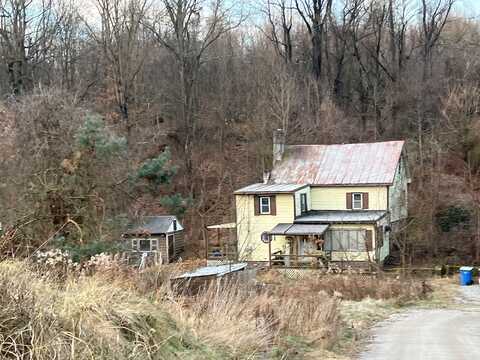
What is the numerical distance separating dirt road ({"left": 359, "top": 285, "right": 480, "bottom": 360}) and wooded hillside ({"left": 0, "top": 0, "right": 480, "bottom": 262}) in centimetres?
1384

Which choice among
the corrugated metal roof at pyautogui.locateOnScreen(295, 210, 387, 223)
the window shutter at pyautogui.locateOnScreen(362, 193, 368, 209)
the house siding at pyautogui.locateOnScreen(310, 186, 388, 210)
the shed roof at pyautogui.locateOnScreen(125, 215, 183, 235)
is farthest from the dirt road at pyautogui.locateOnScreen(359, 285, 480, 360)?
the shed roof at pyautogui.locateOnScreen(125, 215, 183, 235)

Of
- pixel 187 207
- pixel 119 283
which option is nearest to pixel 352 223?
pixel 187 207

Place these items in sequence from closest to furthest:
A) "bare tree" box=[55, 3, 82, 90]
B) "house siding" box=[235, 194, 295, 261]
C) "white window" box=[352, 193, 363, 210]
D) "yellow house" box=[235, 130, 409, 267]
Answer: "yellow house" box=[235, 130, 409, 267] → "house siding" box=[235, 194, 295, 261] → "white window" box=[352, 193, 363, 210] → "bare tree" box=[55, 3, 82, 90]

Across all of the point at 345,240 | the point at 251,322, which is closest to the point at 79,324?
the point at 251,322

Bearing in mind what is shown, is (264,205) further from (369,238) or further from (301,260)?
(369,238)

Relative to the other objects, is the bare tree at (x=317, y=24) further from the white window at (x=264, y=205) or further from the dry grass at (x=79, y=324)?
the dry grass at (x=79, y=324)

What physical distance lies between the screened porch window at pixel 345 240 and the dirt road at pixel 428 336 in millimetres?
10231

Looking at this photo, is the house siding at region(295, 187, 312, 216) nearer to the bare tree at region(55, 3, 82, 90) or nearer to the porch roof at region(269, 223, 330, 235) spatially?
the porch roof at region(269, 223, 330, 235)

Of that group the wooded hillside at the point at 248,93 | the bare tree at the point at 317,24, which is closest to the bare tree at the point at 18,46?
the wooded hillside at the point at 248,93

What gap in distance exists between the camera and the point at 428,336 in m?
12.7

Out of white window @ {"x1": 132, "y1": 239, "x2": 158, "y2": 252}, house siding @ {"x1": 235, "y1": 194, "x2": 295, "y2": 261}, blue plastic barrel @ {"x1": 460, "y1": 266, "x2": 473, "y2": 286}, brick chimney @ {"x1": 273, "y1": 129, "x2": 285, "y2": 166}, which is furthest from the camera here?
brick chimney @ {"x1": 273, "y1": 129, "x2": 285, "y2": 166}

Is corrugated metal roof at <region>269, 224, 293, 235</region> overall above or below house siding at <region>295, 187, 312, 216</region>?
below

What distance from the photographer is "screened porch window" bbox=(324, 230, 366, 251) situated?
29.5m

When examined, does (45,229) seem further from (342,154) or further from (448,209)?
(448,209)
